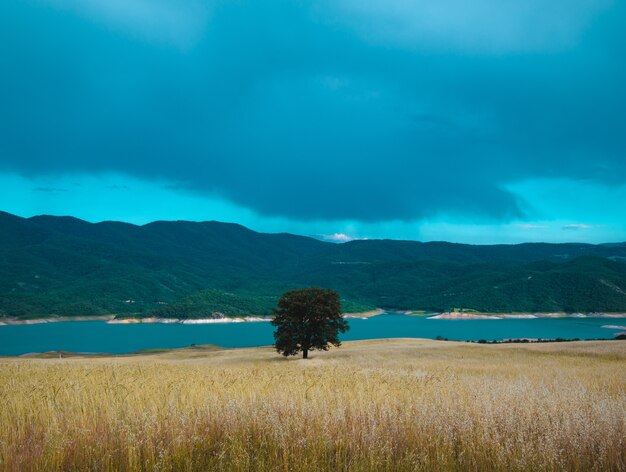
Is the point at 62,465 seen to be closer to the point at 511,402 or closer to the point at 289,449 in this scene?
the point at 289,449

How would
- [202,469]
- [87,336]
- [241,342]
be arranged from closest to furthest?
1. [202,469]
2. [241,342]
3. [87,336]

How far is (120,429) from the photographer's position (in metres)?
6.23

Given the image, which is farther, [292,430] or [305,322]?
[305,322]

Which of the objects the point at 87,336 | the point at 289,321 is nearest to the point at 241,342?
the point at 87,336

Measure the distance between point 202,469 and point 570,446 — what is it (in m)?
5.11

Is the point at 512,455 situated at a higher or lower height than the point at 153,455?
lower

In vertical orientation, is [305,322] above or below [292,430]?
below

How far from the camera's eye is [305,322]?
56.7 metres

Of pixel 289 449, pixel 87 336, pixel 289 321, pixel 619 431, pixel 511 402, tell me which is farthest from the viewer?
pixel 87 336

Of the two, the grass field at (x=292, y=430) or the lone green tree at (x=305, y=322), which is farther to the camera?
the lone green tree at (x=305, y=322)

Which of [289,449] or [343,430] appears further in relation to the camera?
[343,430]

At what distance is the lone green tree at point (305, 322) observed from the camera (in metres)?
55.8

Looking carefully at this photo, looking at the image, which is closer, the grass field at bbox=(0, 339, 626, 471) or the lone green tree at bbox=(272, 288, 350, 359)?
the grass field at bbox=(0, 339, 626, 471)

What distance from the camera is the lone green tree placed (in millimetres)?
55844
